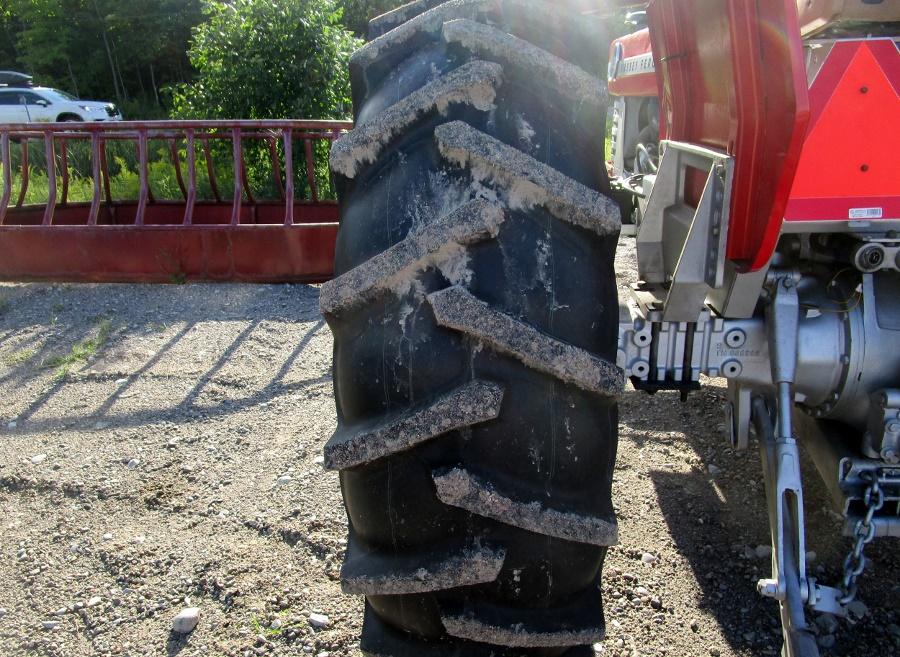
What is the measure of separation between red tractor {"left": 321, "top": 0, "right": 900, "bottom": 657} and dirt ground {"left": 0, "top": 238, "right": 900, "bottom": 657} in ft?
1.99

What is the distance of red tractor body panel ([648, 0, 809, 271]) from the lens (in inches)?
46.1

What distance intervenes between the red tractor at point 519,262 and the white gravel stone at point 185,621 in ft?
2.98

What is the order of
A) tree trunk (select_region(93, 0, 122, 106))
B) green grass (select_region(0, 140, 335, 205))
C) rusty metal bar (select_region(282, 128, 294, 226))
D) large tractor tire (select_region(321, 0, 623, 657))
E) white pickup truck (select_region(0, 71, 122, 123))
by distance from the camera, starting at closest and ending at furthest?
large tractor tire (select_region(321, 0, 623, 657)), rusty metal bar (select_region(282, 128, 294, 226)), green grass (select_region(0, 140, 335, 205)), white pickup truck (select_region(0, 71, 122, 123)), tree trunk (select_region(93, 0, 122, 106))

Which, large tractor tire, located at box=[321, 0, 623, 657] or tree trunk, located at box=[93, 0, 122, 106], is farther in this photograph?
tree trunk, located at box=[93, 0, 122, 106]

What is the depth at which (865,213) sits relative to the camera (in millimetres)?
1408

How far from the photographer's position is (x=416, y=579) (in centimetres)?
111

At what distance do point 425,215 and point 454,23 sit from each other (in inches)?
12.5

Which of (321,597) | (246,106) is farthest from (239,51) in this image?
(321,597)

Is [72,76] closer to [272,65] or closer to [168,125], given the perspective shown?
[272,65]

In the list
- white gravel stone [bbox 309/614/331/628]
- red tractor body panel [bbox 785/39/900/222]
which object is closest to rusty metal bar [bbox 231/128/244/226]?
white gravel stone [bbox 309/614/331/628]

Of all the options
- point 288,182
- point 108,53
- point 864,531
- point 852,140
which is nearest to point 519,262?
point 852,140

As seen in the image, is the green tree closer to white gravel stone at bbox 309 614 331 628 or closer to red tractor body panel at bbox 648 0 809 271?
white gravel stone at bbox 309 614 331 628

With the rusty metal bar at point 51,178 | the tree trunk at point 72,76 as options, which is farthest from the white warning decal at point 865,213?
the tree trunk at point 72,76

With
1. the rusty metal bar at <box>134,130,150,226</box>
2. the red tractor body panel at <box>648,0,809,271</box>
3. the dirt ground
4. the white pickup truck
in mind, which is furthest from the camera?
the white pickup truck
